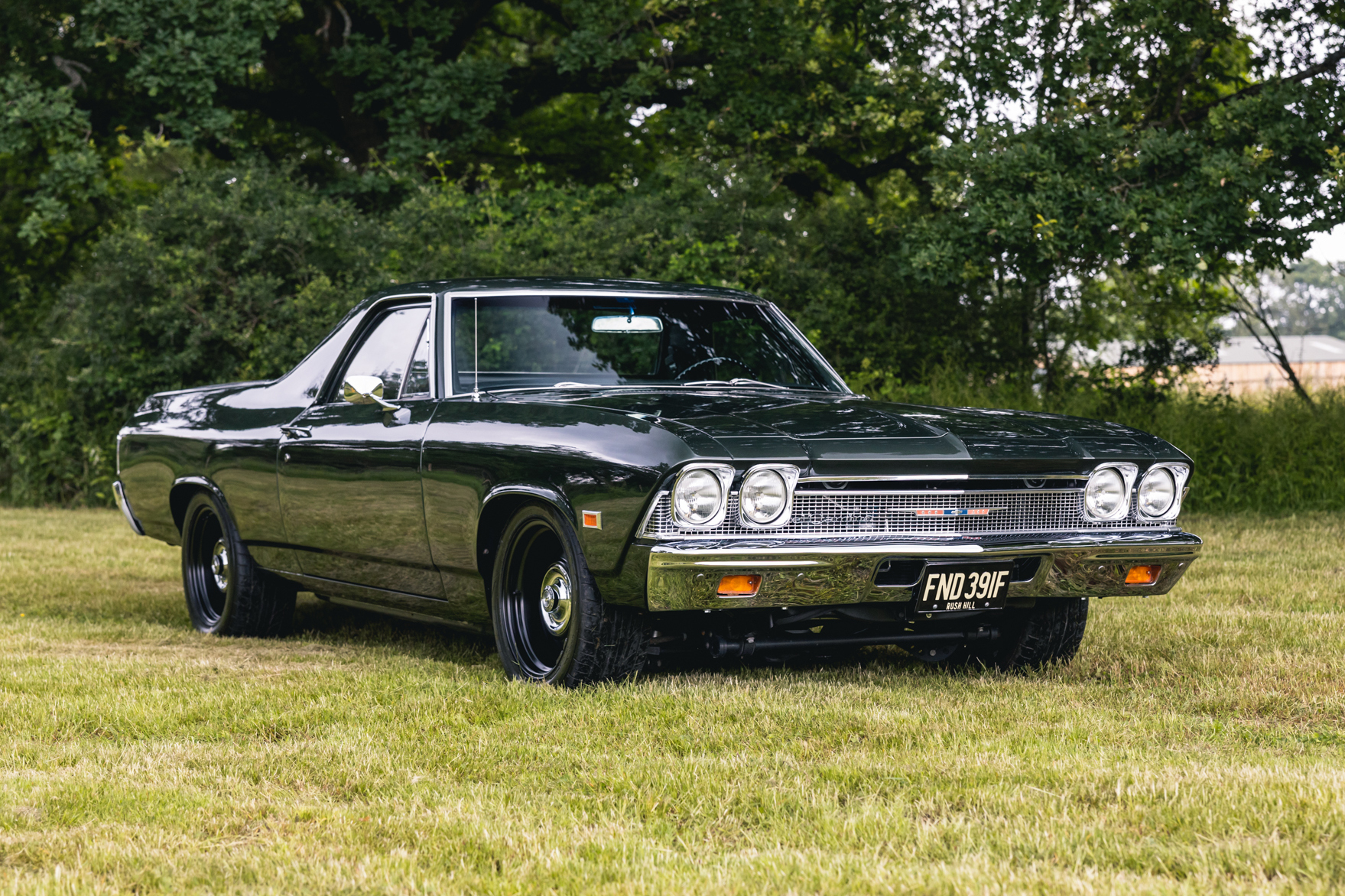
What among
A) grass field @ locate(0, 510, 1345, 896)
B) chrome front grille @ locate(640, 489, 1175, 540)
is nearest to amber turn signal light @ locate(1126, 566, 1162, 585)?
chrome front grille @ locate(640, 489, 1175, 540)

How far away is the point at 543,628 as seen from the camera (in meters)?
6.04

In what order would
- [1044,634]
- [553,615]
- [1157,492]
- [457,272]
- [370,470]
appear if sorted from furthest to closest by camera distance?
1. [457,272]
2. [370,470]
3. [1044,634]
4. [1157,492]
5. [553,615]

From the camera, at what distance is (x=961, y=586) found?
18.0 feet

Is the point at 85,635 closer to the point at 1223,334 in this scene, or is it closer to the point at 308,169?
the point at 1223,334

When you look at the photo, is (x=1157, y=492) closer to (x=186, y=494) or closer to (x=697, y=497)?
(x=697, y=497)

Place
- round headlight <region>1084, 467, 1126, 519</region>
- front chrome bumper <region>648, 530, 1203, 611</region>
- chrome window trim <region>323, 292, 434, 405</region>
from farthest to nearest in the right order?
chrome window trim <region>323, 292, 434, 405</region> < round headlight <region>1084, 467, 1126, 519</region> < front chrome bumper <region>648, 530, 1203, 611</region>

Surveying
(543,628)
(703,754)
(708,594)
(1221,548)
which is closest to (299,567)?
(543,628)

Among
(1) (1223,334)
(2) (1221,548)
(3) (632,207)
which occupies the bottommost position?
(2) (1221,548)

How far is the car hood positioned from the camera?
5367mm

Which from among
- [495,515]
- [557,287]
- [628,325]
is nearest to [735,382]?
[628,325]

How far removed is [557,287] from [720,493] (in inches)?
72.2

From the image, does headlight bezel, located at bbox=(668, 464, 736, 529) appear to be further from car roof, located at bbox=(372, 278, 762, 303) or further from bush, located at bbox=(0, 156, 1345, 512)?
bush, located at bbox=(0, 156, 1345, 512)

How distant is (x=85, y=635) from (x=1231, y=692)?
519 cm

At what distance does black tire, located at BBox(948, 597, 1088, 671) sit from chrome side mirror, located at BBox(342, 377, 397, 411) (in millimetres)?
2690
